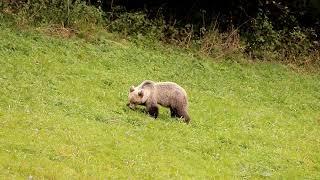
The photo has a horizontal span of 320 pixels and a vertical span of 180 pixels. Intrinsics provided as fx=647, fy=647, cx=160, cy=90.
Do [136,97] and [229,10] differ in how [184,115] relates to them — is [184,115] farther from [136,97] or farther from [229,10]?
[229,10]

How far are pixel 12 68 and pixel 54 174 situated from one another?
6694mm

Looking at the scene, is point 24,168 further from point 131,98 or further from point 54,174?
point 131,98

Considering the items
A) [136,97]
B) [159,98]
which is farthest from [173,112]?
[136,97]

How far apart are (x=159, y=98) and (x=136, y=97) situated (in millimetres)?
531

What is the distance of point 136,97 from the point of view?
587 inches

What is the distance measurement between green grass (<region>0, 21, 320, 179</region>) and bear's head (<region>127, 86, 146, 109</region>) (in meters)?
0.25

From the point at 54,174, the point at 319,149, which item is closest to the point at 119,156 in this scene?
the point at 54,174

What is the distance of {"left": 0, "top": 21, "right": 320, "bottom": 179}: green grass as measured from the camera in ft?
37.6

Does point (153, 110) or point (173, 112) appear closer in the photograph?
point (153, 110)

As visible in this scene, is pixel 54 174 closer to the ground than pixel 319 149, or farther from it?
farther from it

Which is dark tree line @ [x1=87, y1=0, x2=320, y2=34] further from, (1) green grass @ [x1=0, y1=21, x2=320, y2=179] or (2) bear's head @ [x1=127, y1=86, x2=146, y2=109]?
(2) bear's head @ [x1=127, y1=86, x2=146, y2=109]

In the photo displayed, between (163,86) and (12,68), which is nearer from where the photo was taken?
(163,86)

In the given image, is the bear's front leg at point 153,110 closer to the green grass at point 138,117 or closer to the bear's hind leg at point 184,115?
the green grass at point 138,117

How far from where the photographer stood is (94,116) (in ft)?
45.8
